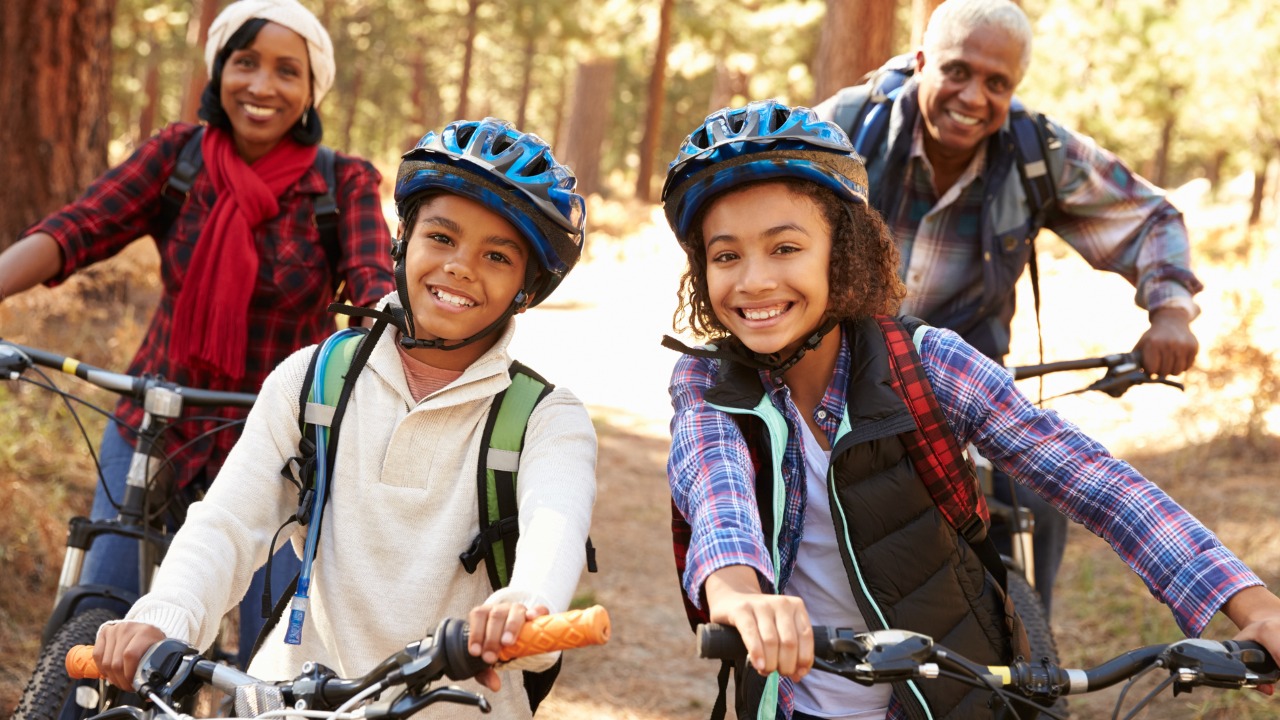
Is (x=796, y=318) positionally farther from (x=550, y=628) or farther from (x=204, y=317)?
(x=204, y=317)

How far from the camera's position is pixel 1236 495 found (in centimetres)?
838

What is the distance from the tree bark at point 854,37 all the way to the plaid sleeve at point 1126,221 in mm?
4886

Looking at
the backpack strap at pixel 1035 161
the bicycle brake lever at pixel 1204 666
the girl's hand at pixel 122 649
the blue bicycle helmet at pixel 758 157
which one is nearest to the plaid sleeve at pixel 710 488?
the blue bicycle helmet at pixel 758 157

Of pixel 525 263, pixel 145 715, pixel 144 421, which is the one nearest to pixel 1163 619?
pixel 525 263

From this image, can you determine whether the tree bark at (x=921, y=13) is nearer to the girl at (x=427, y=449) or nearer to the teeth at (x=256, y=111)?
the teeth at (x=256, y=111)

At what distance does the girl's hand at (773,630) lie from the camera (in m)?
2.17

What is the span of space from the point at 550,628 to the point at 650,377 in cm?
1161

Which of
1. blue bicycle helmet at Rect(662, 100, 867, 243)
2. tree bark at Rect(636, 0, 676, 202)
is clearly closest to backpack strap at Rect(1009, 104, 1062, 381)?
blue bicycle helmet at Rect(662, 100, 867, 243)

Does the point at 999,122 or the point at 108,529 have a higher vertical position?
the point at 999,122

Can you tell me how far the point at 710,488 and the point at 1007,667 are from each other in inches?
28.8

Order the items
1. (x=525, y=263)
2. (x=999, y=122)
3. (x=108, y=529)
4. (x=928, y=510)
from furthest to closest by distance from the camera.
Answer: (x=999, y=122)
(x=108, y=529)
(x=525, y=263)
(x=928, y=510)

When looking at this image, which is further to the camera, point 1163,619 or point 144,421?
point 1163,619

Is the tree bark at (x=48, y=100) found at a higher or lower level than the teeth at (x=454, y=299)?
higher

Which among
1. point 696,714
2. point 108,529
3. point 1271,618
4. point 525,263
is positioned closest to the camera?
point 1271,618
